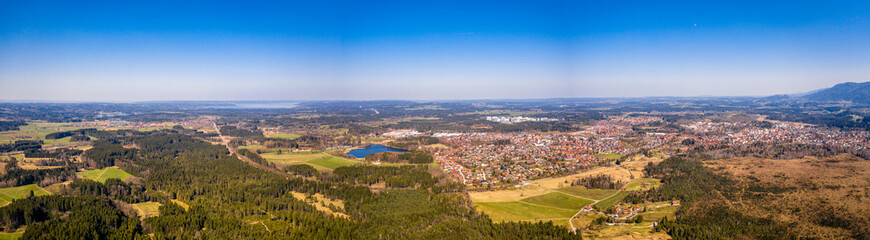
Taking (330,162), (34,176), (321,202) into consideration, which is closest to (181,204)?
(321,202)

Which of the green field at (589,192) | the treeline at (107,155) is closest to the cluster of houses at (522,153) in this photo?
the green field at (589,192)

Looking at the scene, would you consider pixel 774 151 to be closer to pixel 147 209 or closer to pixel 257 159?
pixel 257 159

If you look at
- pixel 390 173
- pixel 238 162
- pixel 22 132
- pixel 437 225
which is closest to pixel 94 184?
pixel 238 162

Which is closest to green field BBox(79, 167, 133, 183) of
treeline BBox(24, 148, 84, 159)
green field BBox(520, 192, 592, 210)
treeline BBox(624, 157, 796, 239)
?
treeline BBox(24, 148, 84, 159)

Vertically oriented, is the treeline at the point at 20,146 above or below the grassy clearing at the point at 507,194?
above

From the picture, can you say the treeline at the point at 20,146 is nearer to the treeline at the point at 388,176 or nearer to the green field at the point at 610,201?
the treeline at the point at 388,176

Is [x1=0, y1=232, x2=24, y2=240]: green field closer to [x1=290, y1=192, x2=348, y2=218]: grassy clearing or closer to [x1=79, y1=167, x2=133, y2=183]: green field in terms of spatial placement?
[x1=79, y1=167, x2=133, y2=183]: green field

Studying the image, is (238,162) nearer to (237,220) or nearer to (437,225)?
(237,220)

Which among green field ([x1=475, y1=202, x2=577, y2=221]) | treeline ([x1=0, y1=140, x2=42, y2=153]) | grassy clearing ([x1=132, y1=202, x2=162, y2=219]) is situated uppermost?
treeline ([x1=0, y1=140, x2=42, y2=153])
